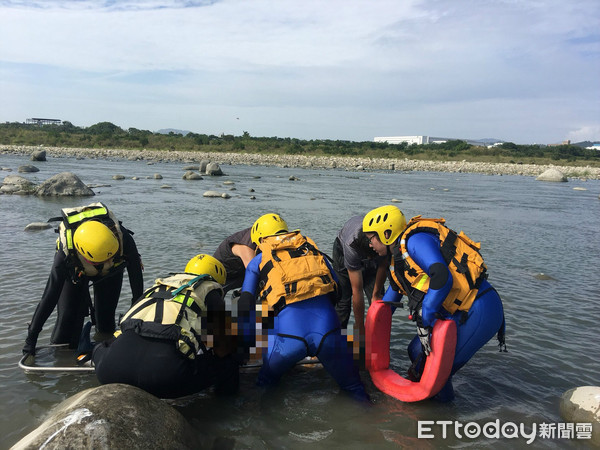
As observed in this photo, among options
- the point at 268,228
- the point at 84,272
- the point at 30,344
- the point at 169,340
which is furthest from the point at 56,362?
the point at 268,228

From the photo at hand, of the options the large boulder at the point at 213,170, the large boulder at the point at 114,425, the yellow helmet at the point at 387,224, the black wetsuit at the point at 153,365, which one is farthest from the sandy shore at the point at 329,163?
the large boulder at the point at 114,425

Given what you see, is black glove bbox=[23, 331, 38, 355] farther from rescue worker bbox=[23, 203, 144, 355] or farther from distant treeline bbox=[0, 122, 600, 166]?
distant treeline bbox=[0, 122, 600, 166]

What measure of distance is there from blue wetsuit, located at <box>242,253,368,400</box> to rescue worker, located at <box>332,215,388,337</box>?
0.86 meters

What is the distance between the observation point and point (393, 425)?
477cm

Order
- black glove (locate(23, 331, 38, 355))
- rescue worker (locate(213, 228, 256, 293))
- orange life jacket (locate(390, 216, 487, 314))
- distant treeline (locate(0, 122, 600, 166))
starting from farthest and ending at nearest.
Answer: distant treeline (locate(0, 122, 600, 166)) < rescue worker (locate(213, 228, 256, 293)) < black glove (locate(23, 331, 38, 355)) < orange life jacket (locate(390, 216, 487, 314))

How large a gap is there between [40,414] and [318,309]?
3.01 m

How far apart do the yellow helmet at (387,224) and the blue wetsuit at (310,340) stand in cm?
97

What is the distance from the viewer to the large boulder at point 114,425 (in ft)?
11.2

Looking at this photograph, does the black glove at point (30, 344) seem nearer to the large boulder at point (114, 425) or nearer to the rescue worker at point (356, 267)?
the large boulder at point (114, 425)

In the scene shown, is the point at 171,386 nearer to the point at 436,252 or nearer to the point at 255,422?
the point at 255,422

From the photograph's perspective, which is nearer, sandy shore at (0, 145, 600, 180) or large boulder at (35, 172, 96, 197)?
large boulder at (35, 172, 96, 197)

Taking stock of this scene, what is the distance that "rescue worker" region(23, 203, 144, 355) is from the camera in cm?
544

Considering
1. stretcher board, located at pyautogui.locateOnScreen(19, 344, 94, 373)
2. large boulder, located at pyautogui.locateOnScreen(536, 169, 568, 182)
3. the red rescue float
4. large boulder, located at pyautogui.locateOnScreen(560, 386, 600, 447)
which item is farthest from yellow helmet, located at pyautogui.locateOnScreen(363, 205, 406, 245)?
large boulder, located at pyautogui.locateOnScreen(536, 169, 568, 182)

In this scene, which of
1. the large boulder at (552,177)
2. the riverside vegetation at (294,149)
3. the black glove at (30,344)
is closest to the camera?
the black glove at (30,344)
